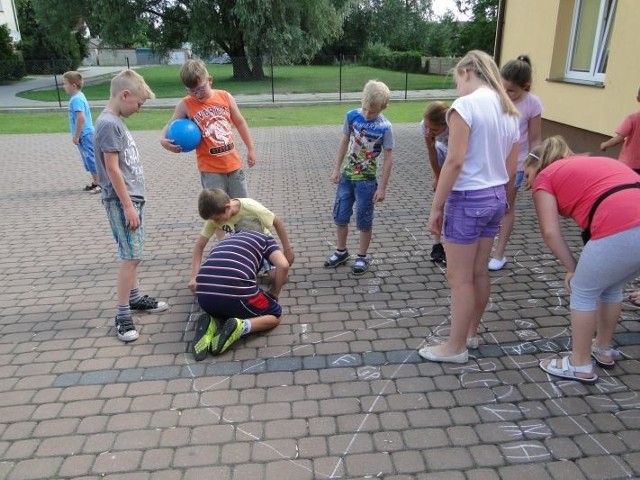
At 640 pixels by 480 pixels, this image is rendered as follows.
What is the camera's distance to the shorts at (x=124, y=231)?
3420 millimetres

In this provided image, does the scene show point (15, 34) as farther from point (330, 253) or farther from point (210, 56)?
point (330, 253)

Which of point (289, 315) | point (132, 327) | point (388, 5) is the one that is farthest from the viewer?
point (388, 5)

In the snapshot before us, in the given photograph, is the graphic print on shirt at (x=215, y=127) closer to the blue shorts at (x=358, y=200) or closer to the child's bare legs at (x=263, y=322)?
the blue shorts at (x=358, y=200)

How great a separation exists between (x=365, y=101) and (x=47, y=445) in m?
3.13

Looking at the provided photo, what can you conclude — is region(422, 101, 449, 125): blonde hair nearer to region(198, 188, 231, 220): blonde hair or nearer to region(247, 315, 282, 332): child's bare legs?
region(198, 188, 231, 220): blonde hair

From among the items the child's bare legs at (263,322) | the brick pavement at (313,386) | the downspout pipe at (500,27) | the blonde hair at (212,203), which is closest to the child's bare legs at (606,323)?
the brick pavement at (313,386)

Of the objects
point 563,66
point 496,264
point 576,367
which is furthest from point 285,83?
point 576,367

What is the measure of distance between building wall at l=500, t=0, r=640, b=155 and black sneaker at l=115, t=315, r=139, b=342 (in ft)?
21.9

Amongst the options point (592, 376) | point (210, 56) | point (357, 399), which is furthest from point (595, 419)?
point (210, 56)

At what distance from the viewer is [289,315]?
3.81 metres

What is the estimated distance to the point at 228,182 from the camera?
4.39 metres

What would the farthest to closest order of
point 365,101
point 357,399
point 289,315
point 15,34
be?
point 15,34 → point 365,101 → point 289,315 → point 357,399

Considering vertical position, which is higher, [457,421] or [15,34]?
[15,34]

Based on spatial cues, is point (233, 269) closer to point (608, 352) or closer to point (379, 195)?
point (379, 195)
